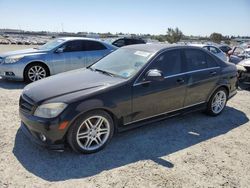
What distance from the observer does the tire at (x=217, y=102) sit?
5.34 metres

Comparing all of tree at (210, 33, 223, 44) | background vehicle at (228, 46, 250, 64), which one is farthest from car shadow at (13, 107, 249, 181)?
tree at (210, 33, 223, 44)

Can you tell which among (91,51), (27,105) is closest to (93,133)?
(27,105)

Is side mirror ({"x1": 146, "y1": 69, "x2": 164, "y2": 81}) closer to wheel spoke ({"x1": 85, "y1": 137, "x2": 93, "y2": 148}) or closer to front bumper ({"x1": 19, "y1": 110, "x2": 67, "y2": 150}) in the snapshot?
wheel spoke ({"x1": 85, "y1": 137, "x2": 93, "y2": 148})

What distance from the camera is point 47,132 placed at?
332 centimetres

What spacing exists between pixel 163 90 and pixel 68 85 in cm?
159

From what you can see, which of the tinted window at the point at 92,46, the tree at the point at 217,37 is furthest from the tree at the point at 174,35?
the tinted window at the point at 92,46

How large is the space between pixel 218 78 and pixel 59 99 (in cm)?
345

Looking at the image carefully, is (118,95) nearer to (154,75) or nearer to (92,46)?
(154,75)

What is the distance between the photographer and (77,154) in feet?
11.9

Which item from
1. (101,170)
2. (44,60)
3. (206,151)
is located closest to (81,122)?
(101,170)

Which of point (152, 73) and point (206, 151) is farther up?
point (152, 73)

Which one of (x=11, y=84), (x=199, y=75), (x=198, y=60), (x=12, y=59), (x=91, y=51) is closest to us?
(x=199, y=75)

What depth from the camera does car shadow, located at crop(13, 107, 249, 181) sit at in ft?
10.8

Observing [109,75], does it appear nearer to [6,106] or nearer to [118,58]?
[118,58]
